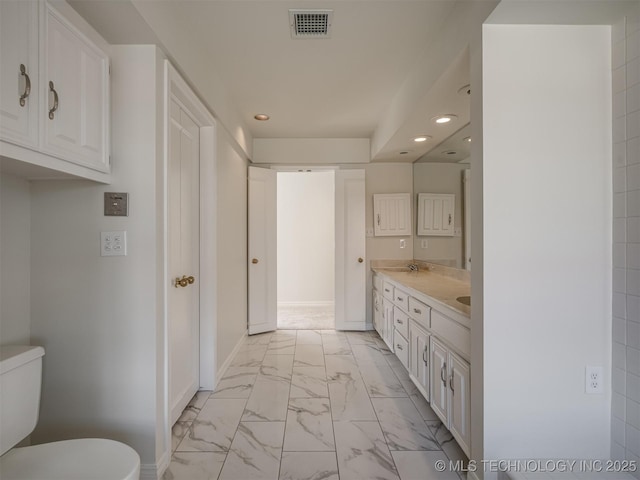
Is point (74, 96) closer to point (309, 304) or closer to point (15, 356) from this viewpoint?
point (15, 356)

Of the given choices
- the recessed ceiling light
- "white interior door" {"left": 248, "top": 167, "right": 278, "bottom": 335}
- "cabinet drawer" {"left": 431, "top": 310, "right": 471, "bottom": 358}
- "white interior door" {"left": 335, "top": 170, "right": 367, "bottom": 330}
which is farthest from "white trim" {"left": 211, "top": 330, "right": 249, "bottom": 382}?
the recessed ceiling light

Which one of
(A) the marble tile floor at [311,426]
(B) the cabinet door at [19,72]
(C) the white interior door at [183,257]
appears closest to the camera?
(B) the cabinet door at [19,72]

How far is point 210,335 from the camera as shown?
2.39 m

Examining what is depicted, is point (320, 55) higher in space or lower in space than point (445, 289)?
higher

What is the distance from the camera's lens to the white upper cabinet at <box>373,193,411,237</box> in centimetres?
381

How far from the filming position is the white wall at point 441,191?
2.68 m

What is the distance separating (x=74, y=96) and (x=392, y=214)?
3.25 m

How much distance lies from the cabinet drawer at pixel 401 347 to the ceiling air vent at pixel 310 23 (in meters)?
2.29

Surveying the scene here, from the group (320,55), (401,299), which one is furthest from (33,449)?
(320,55)

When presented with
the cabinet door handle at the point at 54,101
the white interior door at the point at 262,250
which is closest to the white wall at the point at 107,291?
the cabinet door handle at the point at 54,101

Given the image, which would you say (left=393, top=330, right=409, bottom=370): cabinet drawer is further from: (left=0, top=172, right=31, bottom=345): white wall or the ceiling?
(left=0, top=172, right=31, bottom=345): white wall

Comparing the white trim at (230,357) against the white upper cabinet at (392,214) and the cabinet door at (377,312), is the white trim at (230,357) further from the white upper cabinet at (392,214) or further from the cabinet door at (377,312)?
the white upper cabinet at (392,214)

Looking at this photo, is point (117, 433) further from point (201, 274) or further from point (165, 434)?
point (201, 274)

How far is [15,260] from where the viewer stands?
1.40 metres
